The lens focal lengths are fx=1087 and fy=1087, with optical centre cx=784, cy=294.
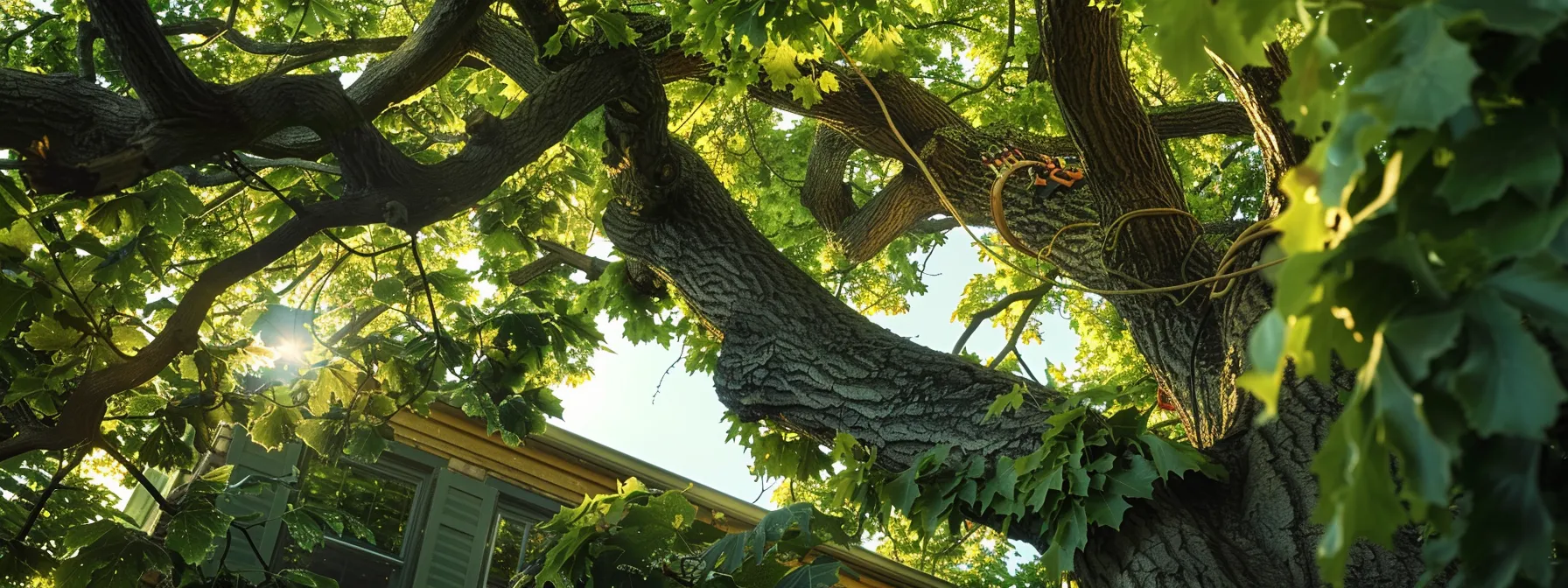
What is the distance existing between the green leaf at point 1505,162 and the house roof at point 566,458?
545 centimetres

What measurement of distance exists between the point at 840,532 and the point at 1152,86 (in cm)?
593

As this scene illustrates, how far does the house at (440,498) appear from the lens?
5.49m

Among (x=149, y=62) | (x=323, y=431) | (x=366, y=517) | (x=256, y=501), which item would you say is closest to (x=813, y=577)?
(x=323, y=431)

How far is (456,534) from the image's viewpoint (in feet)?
19.4

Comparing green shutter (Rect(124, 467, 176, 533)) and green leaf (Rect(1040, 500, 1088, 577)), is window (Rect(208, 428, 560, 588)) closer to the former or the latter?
green shutter (Rect(124, 467, 176, 533))

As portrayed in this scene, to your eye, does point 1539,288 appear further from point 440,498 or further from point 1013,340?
point 440,498

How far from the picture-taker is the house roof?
6.18m

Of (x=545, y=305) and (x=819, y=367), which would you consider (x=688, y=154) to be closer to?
(x=545, y=305)

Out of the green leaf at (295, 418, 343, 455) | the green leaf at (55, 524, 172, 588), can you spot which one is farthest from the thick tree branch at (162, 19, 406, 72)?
the green leaf at (55, 524, 172, 588)

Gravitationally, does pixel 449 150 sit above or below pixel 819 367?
above

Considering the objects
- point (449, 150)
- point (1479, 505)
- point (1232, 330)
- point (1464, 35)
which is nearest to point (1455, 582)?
point (1479, 505)

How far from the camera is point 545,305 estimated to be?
4.09 metres

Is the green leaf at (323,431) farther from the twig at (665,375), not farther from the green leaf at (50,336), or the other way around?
the twig at (665,375)

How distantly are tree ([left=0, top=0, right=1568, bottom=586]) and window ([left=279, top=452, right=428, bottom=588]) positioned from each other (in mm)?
1330
